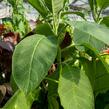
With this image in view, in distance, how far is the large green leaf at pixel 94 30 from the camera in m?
0.94

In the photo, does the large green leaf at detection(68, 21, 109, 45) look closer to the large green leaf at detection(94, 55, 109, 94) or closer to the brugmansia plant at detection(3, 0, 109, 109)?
the brugmansia plant at detection(3, 0, 109, 109)

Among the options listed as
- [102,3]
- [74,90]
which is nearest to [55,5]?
[102,3]

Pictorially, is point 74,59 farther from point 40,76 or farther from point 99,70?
point 40,76

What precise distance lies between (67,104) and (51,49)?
0.43 ft

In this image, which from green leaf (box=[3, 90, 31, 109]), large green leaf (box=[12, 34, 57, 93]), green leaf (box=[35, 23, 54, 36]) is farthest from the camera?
green leaf (box=[35, 23, 54, 36])

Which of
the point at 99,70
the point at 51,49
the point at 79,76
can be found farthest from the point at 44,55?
the point at 99,70

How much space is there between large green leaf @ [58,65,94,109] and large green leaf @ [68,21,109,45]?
4.7 inches

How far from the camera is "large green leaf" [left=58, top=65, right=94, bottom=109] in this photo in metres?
0.97

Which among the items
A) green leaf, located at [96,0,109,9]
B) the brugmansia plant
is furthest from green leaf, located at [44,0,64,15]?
green leaf, located at [96,0,109,9]

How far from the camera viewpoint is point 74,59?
3.71ft

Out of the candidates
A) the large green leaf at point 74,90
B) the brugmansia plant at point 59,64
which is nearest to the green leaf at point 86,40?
the brugmansia plant at point 59,64

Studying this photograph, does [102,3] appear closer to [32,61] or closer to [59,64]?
[59,64]

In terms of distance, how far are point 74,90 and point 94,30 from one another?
0.15 meters

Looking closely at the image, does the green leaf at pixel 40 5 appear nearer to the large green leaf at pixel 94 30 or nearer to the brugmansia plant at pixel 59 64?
the brugmansia plant at pixel 59 64
